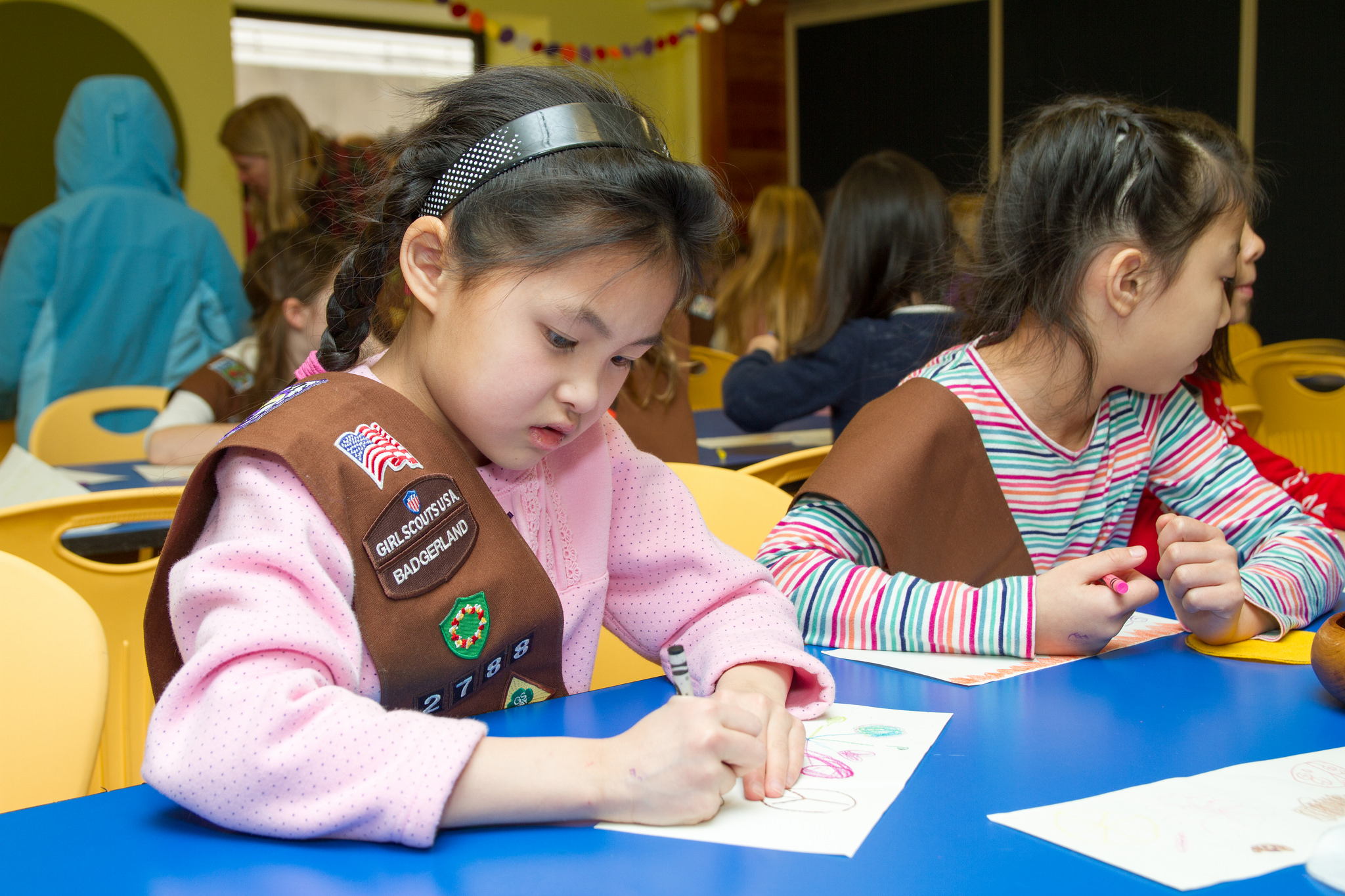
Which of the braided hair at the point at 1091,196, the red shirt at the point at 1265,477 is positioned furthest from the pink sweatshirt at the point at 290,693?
the red shirt at the point at 1265,477

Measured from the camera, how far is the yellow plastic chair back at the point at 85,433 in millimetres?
2738

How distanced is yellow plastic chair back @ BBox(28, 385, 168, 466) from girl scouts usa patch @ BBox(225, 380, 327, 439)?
2111 mm

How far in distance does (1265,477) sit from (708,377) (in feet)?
8.97

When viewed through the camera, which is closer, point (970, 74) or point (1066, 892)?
point (1066, 892)

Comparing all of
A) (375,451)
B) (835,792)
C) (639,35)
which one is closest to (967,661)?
(835,792)

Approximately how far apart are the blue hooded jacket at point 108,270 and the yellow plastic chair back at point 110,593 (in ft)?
6.24

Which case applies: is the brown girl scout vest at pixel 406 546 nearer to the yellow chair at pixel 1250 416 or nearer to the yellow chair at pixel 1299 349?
the yellow chair at pixel 1250 416

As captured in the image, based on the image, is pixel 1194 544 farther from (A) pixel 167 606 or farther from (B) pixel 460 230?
(A) pixel 167 606

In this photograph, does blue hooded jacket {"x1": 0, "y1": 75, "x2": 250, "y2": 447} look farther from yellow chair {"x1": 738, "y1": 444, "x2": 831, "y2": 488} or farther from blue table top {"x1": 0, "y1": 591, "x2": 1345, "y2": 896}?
blue table top {"x1": 0, "y1": 591, "x2": 1345, "y2": 896}

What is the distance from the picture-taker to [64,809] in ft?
2.27

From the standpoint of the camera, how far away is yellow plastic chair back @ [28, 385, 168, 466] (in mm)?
2738

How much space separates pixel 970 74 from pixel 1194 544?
592 cm

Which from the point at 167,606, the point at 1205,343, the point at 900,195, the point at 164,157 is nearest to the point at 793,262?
the point at 900,195

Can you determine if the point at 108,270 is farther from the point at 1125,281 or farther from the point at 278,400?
the point at 1125,281
